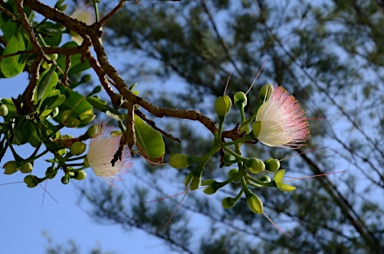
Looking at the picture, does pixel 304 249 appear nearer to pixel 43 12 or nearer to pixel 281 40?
pixel 281 40

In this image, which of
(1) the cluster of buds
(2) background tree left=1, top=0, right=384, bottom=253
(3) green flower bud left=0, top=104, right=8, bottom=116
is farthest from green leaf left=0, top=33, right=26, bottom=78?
(2) background tree left=1, top=0, right=384, bottom=253

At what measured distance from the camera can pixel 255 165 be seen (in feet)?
1.20

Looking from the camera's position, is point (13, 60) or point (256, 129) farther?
point (13, 60)

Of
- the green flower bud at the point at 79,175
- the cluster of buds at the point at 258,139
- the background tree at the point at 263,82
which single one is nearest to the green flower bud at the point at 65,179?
the green flower bud at the point at 79,175

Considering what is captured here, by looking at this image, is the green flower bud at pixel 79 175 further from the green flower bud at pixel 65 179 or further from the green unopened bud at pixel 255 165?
the green unopened bud at pixel 255 165

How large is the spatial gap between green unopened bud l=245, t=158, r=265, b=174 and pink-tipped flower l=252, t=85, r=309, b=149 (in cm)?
2

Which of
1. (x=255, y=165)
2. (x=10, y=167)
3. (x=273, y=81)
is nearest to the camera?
(x=255, y=165)

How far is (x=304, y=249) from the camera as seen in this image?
3.36m

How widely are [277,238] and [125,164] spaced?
120 inches

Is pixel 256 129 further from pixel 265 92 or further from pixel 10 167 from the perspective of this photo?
pixel 10 167

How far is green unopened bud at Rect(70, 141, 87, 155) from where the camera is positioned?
447 millimetres

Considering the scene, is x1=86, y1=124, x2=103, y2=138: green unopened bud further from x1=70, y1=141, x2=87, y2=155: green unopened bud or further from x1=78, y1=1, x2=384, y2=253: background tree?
x1=78, y1=1, x2=384, y2=253: background tree

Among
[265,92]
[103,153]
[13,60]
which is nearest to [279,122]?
[265,92]

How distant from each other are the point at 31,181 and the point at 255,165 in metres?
0.19
